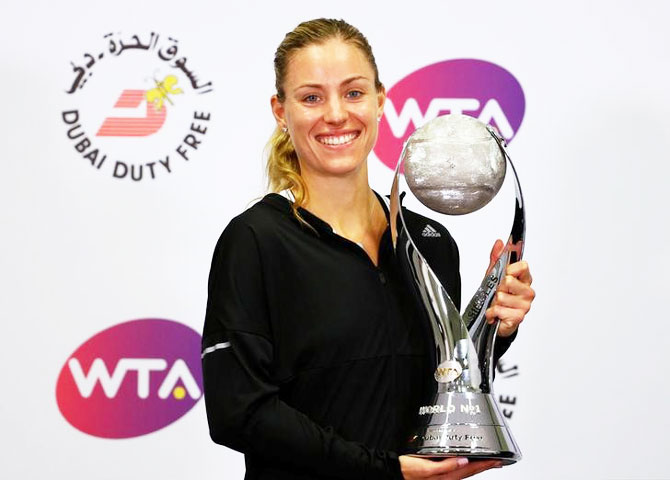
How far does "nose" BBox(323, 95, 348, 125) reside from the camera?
1.41 metres

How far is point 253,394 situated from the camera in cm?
131

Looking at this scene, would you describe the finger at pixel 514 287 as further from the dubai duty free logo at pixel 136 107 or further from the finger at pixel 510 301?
the dubai duty free logo at pixel 136 107

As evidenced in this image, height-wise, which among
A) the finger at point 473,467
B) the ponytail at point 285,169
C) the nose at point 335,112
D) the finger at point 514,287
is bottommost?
the finger at point 473,467

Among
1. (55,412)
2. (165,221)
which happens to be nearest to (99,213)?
(165,221)

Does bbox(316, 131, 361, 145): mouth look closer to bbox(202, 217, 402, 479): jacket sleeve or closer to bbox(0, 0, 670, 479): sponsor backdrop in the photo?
bbox(202, 217, 402, 479): jacket sleeve

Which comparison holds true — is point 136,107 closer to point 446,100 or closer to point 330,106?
point 446,100

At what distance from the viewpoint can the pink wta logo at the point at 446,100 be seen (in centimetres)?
206

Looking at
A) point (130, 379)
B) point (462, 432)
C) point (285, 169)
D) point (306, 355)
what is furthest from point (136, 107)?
point (462, 432)

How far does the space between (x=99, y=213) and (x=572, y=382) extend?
0.97 meters

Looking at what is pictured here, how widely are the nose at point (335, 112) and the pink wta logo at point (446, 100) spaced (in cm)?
64

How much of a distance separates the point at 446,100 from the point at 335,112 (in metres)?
0.70

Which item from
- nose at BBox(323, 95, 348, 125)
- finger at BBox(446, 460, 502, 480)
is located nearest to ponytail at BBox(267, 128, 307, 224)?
nose at BBox(323, 95, 348, 125)

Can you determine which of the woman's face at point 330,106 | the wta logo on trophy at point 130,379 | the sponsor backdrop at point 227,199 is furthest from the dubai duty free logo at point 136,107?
the woman's face at point 330,106

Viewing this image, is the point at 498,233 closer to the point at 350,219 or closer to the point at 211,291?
the point at 350,219
